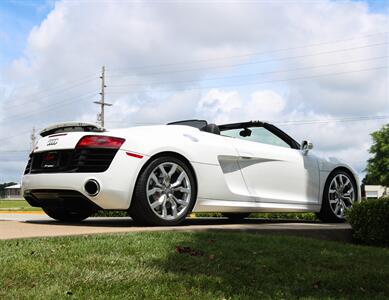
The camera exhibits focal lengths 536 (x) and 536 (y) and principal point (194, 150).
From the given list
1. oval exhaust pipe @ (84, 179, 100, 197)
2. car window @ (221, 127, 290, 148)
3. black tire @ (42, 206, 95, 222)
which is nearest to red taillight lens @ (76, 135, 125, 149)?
oval exhaust pipe @ (84, 179, 100, 197)

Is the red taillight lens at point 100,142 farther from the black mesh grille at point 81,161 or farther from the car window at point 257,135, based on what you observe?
the car window at point 257,135

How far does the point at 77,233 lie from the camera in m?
4.93

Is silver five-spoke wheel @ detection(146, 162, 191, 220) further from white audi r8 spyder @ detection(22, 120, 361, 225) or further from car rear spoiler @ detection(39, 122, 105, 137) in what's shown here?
car rear spoiler @ detection(39, 122, 105, 137)

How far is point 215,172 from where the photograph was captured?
20.8 feet

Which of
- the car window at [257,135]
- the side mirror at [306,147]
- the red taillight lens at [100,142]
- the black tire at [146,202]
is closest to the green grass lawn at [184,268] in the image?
the black tire at [146,202]

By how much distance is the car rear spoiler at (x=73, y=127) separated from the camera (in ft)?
20.0

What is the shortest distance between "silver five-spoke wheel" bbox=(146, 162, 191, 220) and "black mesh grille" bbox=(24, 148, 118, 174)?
20.1 inches

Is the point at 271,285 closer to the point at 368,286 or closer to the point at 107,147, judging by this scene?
the point at 368,286

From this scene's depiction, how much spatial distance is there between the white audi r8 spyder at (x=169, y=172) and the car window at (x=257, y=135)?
14 millimetres

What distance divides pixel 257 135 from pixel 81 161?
2665 mm

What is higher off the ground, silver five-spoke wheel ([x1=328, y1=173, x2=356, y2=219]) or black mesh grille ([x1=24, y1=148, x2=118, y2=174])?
black mesh grille ([x1=24, y1=148, x2=118, y2=174])

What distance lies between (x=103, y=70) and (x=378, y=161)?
118ft

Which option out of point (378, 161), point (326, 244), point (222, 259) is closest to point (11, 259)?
point (222, 259)

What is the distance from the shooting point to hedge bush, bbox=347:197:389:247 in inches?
235
